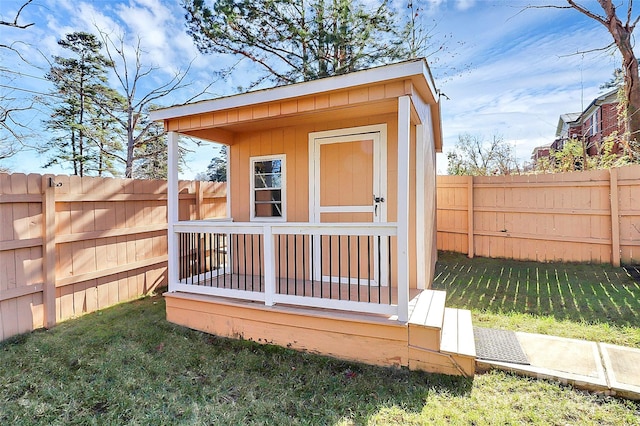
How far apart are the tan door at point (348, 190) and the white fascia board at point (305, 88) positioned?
40.2 inches

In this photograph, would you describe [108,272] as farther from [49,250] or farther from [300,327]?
[300,327]

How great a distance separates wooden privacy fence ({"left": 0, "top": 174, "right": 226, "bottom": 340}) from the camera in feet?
10.9

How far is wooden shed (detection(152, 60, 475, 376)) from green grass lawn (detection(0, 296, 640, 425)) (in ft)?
0.84

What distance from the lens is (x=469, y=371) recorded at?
99.7 inches

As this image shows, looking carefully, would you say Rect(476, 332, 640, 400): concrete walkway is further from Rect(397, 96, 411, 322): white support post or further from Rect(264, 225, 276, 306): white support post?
Rect(264, 225, 276, 306): white support post

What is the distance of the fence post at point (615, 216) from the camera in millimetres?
5094

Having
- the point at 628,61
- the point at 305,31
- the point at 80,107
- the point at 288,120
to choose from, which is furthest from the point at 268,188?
the point at 80,107

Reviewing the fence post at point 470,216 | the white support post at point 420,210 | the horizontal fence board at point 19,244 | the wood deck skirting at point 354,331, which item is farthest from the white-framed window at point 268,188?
the fence post at point 470,216

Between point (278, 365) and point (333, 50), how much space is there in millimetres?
7398

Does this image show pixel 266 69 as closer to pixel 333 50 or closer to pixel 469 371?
pixel 333 50

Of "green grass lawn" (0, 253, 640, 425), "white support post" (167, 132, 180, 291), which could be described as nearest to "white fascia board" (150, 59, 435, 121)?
"white support post" (167, 132, 180, 291)

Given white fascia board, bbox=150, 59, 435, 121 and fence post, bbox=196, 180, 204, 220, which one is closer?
white fascia board, bbox=150, 59, 435, 121

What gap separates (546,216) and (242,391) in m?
6.08

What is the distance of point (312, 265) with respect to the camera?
425cm
